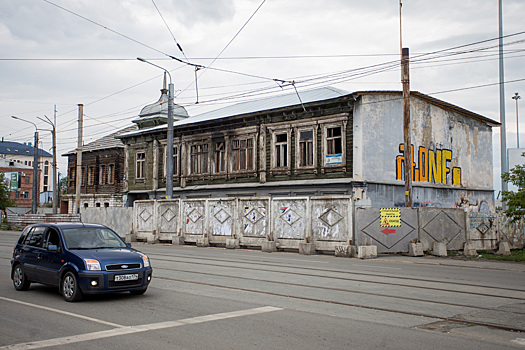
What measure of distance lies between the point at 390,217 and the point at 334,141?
885 centimetres

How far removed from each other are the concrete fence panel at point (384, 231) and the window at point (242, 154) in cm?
1383

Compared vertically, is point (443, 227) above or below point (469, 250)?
above

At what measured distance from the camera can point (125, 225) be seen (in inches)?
1363

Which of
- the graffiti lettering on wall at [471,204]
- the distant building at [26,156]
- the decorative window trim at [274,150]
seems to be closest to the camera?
the decorative window trim at [274,150]

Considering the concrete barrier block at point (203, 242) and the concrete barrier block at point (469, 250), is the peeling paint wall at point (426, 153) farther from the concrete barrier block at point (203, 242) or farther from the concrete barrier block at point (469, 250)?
the concrete barrier block at point (203, 242)

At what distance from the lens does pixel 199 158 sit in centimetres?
3781

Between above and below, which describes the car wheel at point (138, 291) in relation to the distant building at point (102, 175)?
below

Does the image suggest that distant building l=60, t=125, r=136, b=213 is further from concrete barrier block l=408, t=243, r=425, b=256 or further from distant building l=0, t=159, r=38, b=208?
distant building l=0, t=159, r=38, b=208

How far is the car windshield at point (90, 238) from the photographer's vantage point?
10.1 m

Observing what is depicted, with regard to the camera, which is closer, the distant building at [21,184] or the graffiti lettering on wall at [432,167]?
the graffiti lettering on wall at [432,167]

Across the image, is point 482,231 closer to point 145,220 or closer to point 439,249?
point 439,249

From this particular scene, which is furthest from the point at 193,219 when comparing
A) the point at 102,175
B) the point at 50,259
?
the point at 102,175

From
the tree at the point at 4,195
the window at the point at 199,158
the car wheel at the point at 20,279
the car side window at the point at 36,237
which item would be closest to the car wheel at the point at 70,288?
the car side window at the point at 36,237

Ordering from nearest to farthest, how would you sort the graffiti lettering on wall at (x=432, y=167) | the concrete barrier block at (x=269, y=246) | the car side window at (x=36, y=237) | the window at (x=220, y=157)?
the car side window at (x=36, y=237)
the concrete barrier block at (x=269, y=246)
the graffiti lettering on wall at (x=432, y=167)
the window at (x=220, y=157)
